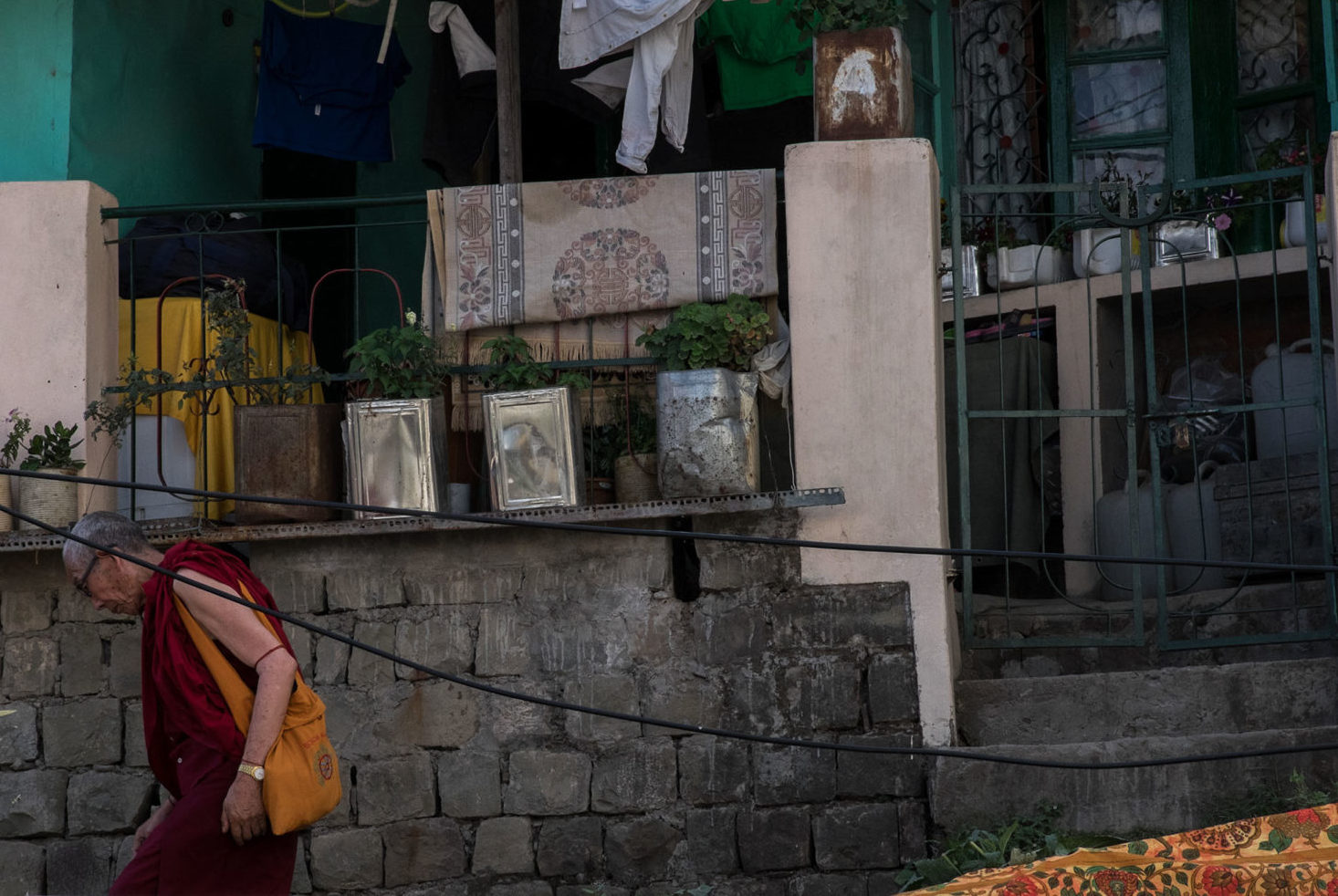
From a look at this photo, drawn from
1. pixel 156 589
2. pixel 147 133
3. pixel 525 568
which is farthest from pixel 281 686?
pixel 147 133

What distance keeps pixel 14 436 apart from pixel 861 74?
3428 millimetres

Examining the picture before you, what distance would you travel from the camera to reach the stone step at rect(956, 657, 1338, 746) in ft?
18.5

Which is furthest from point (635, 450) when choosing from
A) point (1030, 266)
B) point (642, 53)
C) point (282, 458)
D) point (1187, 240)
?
point (1187, 240)

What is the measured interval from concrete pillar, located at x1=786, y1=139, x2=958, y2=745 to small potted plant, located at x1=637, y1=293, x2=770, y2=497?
18 centimetres

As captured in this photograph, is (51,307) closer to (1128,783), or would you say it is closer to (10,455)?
(10,455)

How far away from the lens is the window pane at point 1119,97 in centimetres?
832

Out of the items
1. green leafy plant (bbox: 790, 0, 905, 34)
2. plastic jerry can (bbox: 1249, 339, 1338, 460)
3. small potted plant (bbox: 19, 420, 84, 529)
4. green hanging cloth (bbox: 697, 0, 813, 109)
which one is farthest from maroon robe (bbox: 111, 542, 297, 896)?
plastic jerry can (bbox: 1249, 339, 1338, 460)

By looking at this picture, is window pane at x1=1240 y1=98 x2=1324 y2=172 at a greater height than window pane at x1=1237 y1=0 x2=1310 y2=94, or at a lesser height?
lesser

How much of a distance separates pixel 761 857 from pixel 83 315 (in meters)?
3.25

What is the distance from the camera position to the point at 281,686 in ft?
13.8

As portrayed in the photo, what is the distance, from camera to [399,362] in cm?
580

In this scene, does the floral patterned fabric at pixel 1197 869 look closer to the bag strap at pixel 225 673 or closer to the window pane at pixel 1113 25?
the bag strap at pixel 225 673

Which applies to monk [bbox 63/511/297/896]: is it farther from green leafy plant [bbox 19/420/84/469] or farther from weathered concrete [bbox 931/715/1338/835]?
weathered concrete [bbox 931/715/1338/835]

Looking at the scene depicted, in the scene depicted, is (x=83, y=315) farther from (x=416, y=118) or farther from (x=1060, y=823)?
(x=1060, y=823)
